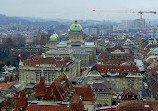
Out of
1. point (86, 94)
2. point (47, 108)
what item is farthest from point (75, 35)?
point (47, 108)

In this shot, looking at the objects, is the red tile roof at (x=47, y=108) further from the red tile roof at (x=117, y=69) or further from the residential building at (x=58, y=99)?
the red tile roof at (x=117, y=69)

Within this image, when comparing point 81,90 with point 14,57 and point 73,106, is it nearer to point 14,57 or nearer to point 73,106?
point 73,106

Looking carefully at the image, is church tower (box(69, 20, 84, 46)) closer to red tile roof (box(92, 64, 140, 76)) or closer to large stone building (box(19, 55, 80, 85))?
large stone building (box(19, 55, 80, 85))

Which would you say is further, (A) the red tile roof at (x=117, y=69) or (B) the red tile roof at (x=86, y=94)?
(A) the red tile roof at (x=117, y=69)

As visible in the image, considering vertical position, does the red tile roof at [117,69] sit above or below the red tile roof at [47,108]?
below

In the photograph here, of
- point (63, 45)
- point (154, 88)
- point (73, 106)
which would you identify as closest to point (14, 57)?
point (63, 45)

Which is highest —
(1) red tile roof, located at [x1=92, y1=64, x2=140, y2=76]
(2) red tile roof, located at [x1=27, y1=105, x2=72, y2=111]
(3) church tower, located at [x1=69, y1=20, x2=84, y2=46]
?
(3) church tower, located at [x1=69, y1=20, x2=84, y2=46]

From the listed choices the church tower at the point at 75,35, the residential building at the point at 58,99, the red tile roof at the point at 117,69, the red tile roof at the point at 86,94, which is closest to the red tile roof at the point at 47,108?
the residential building at the point at 58,99

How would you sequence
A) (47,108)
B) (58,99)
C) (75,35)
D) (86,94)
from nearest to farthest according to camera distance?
(47,108) < (58,99) < (86,94) < (75,35)

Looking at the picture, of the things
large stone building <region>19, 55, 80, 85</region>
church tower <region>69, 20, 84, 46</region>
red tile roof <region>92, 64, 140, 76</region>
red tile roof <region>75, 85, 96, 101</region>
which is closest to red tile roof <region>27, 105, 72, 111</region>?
red tile roof <region>75, 85, 96, 101</region>

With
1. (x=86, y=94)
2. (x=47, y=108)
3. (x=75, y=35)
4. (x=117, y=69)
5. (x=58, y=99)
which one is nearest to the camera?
(x=47, y=108)

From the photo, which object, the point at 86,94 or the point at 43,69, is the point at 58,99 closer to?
the point at 86,94

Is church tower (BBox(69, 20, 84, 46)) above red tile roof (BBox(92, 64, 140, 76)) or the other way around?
above
